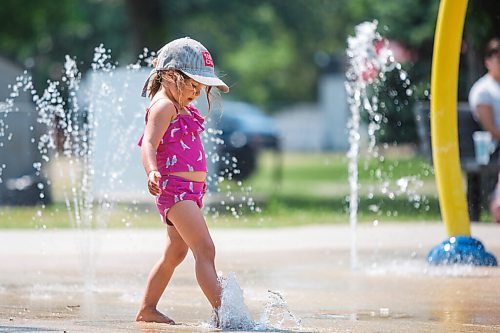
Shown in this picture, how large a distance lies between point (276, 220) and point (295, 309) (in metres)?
6.25

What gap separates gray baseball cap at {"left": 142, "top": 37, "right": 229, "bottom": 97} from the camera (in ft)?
19.7

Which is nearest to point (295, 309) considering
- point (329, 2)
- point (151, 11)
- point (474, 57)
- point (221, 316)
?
point (221, 316)

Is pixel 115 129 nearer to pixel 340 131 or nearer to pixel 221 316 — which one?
pixel 221 316

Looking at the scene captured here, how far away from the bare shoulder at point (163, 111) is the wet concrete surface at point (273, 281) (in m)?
0.93

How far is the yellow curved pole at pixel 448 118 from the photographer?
8578mm

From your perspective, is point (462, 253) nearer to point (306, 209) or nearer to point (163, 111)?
point (163, 111)

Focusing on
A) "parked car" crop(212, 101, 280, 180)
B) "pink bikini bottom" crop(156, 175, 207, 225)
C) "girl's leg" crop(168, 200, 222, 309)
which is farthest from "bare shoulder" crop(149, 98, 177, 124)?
"parked car" crop(212, 101, 280, 180)

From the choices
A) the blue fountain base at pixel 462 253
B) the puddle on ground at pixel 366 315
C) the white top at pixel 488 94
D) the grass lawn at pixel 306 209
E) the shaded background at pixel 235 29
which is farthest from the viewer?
the shaded background at pixel 235 29

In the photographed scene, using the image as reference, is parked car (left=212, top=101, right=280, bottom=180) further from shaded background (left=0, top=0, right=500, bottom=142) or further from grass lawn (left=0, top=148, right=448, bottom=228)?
grass lawn (left=0, top=148, right=448, bottom=228)

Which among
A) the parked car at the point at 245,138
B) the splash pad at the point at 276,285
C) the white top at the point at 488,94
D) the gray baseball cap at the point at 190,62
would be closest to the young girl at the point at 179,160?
the gray baseball cap at the point at 190,62

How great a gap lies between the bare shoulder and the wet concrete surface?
931 millimetres

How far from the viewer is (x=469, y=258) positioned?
8.45 meters

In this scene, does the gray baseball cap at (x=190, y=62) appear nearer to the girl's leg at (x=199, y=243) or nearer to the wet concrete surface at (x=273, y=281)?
the girl's leg at (x=199, y=243)

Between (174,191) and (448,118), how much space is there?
3.20 metres
